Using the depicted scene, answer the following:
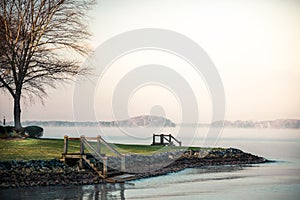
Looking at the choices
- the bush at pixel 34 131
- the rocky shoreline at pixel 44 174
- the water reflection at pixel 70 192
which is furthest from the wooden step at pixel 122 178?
the bush at pixel 34 131

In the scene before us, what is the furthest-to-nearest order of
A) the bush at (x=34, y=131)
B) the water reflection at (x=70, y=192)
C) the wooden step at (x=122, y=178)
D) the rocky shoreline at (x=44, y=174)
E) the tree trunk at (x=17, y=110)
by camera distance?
1. the bush at (x=34, y=131)
2. the tree trunk at (x=17, y=110)
3. the wooden step at (x=122, y=178)
4. the rocky shoreline at (x=44, y=174)
5. the water reflection at (x=70, y=192)

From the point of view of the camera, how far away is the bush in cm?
4153

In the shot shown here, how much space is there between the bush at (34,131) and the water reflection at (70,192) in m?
17.8

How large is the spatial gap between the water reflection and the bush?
17777 millimetres

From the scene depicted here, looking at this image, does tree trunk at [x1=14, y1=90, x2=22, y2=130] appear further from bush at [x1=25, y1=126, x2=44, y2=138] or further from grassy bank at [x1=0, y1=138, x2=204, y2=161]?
grassy bank at [x1=0, y1=138, x2=204, y2=161]

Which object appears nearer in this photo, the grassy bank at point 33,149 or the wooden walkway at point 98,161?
the wooden walkway at point 98,161

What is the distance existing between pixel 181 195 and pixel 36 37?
23.6 m

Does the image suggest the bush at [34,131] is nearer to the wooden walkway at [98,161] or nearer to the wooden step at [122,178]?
the wooden walkway at [98,161]

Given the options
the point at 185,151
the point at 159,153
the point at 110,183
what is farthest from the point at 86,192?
the point at 185,151

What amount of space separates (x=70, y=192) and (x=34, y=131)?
65.7 feet

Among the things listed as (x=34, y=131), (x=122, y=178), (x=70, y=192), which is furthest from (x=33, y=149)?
(x=70, y=192)

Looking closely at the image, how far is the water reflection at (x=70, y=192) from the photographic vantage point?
21531 millimetres

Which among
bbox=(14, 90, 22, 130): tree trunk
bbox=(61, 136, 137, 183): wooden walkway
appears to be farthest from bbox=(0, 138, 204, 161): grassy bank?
bbox=(14, 90, 22, 130): tree trunk

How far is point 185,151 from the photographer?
42.1m
